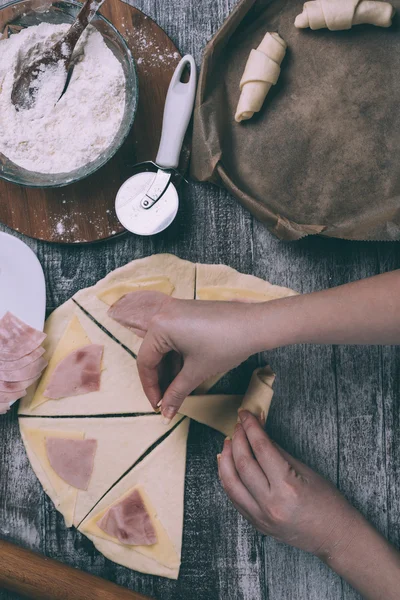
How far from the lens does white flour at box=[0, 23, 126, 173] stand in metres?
1.17

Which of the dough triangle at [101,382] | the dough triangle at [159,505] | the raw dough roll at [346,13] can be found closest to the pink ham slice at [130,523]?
the dough triangle at [159,505]

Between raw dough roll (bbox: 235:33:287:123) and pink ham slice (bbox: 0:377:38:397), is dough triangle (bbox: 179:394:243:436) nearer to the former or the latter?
pink ham slice (bbox: 0:377:38:397)

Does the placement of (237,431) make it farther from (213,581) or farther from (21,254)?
(21,254)

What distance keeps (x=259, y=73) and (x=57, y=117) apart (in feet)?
1.64


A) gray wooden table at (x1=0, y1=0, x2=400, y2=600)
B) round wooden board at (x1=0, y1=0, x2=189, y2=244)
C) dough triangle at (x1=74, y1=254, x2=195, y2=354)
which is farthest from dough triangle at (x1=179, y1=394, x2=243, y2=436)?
round wooden board at (x1=0, y1=0, x2=189, y2=244)

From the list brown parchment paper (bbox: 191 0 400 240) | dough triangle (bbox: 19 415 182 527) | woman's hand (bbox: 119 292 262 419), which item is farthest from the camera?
dough triangle (bbox: 19 415 182 527)

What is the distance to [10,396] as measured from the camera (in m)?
1.21

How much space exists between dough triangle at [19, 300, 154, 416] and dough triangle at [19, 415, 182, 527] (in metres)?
0.03

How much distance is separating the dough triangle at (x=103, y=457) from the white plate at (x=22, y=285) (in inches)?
12.2

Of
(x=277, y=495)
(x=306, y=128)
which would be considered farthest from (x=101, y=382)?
(x=306, y=128)

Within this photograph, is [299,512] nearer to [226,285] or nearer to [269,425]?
[269,425]

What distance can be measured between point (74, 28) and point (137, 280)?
2.04 feet

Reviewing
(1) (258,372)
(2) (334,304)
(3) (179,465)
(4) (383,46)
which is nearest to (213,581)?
(3) (179,465)

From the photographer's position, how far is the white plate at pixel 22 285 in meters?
1.24
